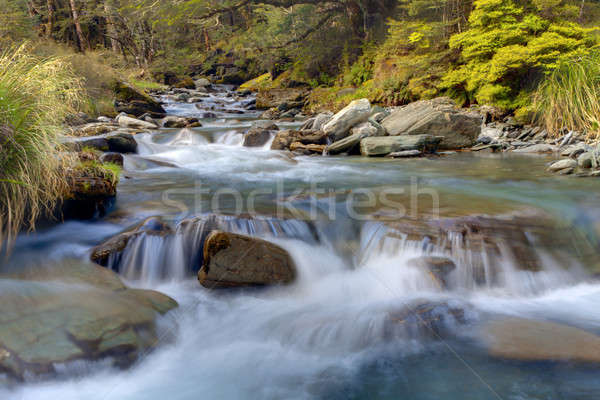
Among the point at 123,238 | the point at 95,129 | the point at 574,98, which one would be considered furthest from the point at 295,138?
the point at 123,238

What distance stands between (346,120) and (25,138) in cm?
762

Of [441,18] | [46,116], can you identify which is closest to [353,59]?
[441,18]

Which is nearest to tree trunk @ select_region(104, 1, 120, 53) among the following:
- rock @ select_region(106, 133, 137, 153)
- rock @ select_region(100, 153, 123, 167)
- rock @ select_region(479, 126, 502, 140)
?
rock @ select_region(106, 133, 137, 153)

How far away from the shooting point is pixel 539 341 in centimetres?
285

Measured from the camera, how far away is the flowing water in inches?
106

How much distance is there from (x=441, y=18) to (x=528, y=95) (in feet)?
20.9

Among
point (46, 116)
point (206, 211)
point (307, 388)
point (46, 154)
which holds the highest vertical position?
point (46, 116)

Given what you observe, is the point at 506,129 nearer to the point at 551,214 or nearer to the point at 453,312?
the point at 551,214

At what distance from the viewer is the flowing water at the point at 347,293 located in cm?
269

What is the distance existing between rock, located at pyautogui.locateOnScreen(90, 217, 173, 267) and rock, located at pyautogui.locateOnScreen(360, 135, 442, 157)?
19.0 ft

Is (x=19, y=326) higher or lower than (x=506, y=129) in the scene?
lower

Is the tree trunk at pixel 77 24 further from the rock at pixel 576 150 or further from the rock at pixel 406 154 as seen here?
the rock at pixel 576 150

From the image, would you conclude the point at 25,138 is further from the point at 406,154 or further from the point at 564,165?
the point at 564,165

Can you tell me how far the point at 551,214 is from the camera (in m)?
4.63
